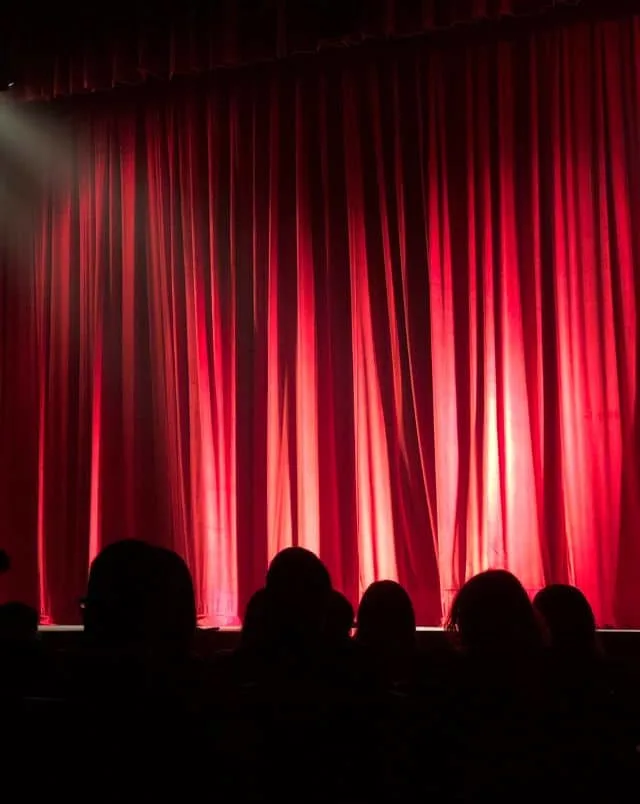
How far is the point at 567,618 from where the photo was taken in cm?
263

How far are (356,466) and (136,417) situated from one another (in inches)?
51.6

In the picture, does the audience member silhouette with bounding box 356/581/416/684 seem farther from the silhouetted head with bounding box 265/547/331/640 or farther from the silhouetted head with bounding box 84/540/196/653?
the silhouetted head with bounding box 84/540/196/653

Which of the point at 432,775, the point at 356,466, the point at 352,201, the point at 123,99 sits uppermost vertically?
the point at 123,99

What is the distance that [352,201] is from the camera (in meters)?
5.22

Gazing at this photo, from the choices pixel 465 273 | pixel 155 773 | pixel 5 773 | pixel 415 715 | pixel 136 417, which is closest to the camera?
pixel 155 773

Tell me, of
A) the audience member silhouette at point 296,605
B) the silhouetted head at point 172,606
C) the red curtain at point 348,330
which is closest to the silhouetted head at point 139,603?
the silhouetted head at point 172,606

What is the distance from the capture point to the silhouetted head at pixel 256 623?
218cm

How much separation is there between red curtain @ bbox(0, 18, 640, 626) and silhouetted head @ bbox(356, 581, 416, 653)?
1892 mm

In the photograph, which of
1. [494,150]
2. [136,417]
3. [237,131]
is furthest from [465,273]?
[136,417]

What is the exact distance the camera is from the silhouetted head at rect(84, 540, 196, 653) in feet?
5.65

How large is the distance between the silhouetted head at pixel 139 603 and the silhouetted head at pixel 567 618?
1.02m

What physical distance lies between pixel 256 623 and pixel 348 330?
291 cm

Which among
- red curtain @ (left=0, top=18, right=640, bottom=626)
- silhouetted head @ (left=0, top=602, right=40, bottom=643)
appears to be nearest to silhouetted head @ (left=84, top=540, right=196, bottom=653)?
silhouetted head @ (left=0, top=602, right=40, bottom=643)

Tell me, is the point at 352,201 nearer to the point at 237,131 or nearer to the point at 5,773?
the point at 237,131
